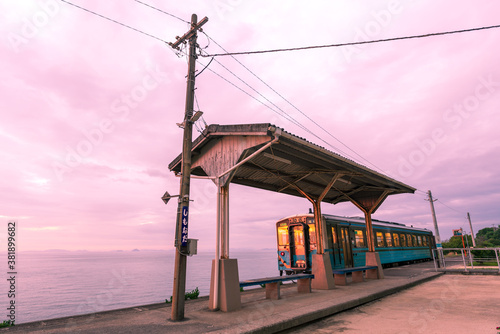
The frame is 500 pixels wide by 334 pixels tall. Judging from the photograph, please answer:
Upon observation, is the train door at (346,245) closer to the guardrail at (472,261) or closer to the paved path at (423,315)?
the guardrail at (472,261)

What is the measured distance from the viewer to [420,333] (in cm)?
562

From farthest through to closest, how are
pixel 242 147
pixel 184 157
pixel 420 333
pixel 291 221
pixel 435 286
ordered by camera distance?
1. pixel 291 221
2. pixel 435 286
3. pixel 242 147
4. pixel 184 157
5. pixel 420 333

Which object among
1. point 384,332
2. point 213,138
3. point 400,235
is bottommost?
point 384,332

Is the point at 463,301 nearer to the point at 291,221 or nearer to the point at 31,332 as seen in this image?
the point at 291,221

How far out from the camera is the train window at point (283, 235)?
51.6 ft

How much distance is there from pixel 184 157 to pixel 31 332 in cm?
460

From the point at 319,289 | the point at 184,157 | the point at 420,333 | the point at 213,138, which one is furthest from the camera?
the point at 319,289

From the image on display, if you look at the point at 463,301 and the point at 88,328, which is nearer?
the point at 88,328

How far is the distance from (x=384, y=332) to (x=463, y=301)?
178 inches

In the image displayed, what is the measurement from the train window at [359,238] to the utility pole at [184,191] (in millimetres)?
12586

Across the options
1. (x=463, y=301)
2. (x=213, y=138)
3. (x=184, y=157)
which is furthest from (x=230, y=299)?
(x=463, y=301)

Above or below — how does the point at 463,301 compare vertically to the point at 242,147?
below

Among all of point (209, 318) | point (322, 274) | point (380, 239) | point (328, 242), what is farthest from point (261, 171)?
point (380, 239)

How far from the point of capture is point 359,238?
56.4 ft
